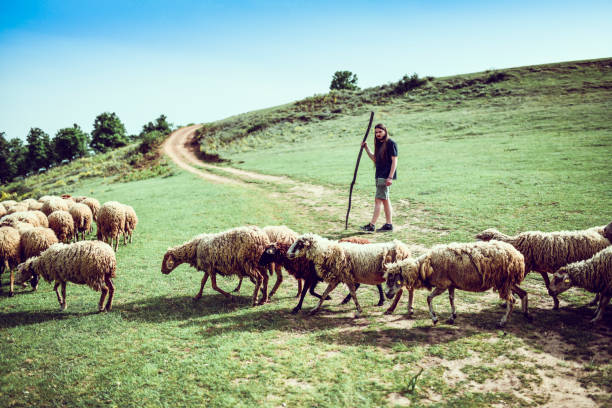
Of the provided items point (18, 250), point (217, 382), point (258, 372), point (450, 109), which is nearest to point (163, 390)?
point (217, 382)

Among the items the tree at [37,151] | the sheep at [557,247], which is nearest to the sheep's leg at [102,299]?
the sheep at [557,247]

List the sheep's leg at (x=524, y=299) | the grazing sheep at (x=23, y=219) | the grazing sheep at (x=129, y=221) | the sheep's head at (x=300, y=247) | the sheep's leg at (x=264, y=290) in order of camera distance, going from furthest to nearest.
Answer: the grazing sheep at (x=129, y=221), the grazing sheep at (x=23, y=219), the sheep's leg at (x=264, y=290), the sheep's head at (x=300, y=247), the sheep's leg at (x=524, y=299)

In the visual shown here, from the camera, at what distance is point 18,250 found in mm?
9398

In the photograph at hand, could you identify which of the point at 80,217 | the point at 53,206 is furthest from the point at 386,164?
the point at 53,206

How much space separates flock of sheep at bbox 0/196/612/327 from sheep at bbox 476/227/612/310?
2 centimetres

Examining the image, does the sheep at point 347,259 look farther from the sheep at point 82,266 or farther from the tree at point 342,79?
the tree at point 342,79

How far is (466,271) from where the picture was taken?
6.11 meters

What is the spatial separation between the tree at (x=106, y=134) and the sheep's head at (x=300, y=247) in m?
80.7

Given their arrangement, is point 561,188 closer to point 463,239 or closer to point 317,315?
point 463,239

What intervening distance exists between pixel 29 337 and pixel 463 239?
1086cm

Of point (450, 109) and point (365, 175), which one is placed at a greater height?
point (450, 109)

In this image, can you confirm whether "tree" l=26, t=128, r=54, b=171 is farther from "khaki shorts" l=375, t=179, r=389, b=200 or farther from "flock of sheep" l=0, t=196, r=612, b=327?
"khaki shorts" l=375, t=179, r=389, b=200

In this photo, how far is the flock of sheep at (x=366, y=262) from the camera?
6.08m

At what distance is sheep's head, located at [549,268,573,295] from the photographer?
6.25 m
